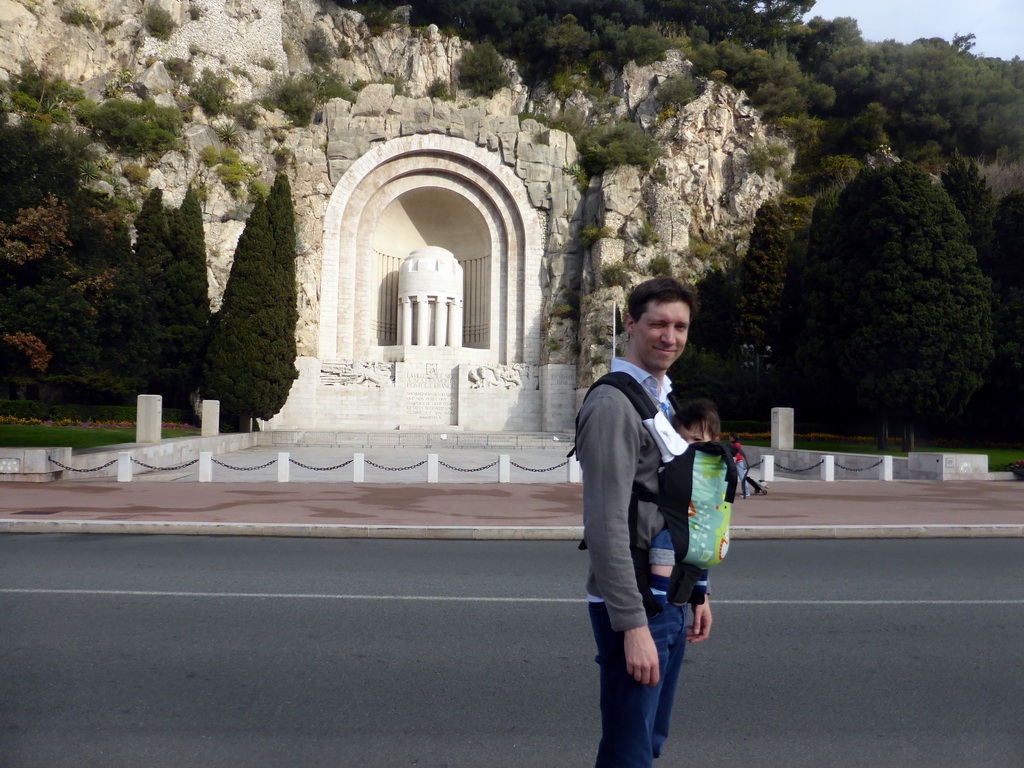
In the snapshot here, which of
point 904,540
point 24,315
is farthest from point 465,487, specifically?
point 24,315

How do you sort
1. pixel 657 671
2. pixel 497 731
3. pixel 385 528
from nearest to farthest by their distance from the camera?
pixel 657 671
pixel 497 731
pixel 385 528

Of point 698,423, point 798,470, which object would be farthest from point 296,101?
point 698,423

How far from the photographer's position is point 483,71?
49.7m

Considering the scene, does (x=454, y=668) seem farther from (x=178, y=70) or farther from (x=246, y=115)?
(x=178, y=70)

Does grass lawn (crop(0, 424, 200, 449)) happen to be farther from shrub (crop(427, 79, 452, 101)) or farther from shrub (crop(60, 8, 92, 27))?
shrub (crop(427, 79, 452, 101))

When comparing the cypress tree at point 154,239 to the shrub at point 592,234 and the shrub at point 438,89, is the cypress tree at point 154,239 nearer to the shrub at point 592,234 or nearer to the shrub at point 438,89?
the shrub at point 592,234

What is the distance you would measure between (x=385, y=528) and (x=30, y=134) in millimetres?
14888

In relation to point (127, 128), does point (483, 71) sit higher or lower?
higher

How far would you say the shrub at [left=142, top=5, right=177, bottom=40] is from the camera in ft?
142

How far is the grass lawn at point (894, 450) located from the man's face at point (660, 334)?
20.0 metres

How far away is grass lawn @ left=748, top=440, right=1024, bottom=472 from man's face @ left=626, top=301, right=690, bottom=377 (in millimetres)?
20016

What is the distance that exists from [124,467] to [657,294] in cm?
1601

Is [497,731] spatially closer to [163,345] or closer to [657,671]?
[657,671]

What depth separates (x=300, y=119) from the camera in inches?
1560
